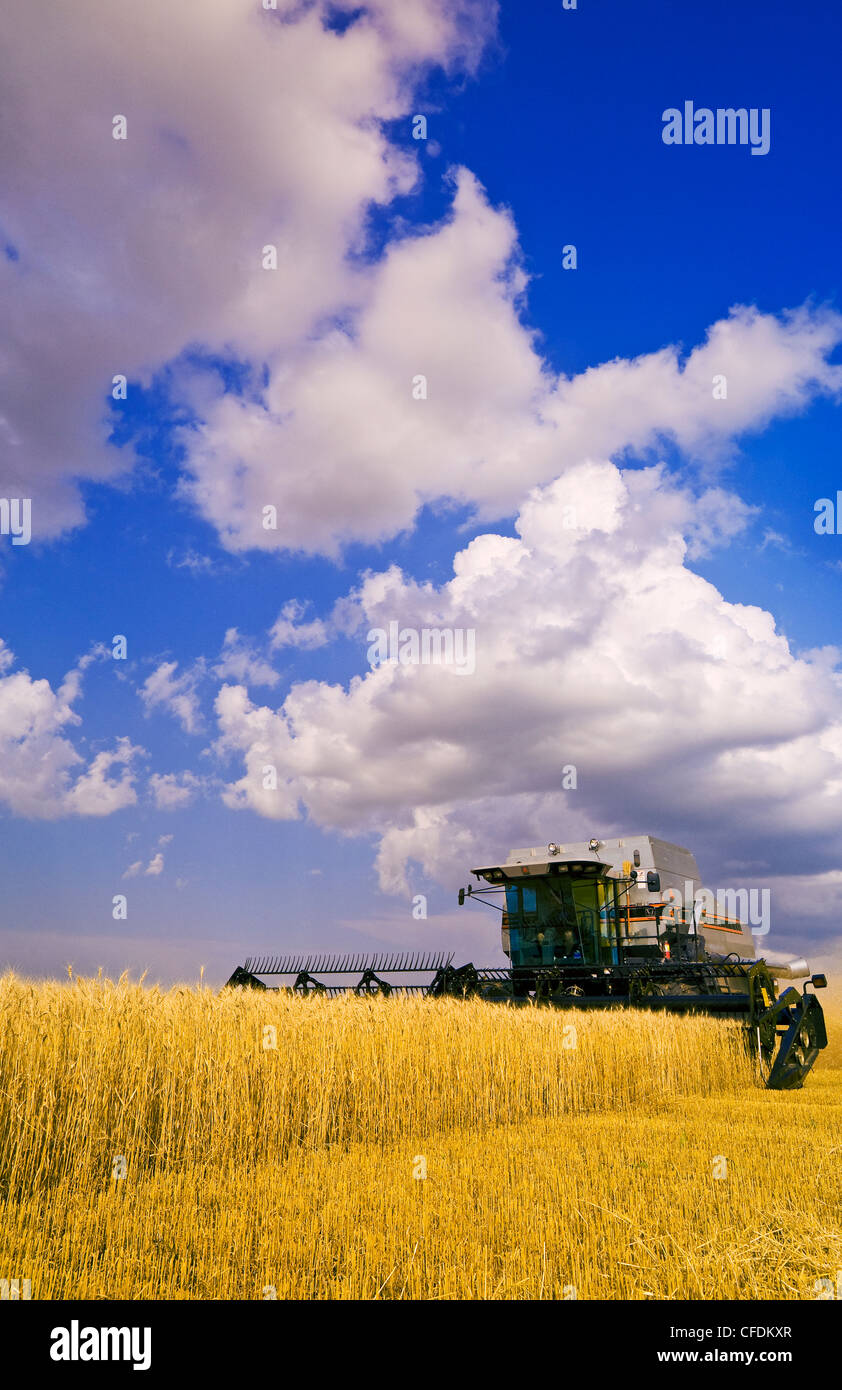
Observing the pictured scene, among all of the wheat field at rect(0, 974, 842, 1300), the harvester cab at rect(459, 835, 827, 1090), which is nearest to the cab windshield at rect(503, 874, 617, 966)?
the harvester cab at rect(459, 835, 827, 1090)

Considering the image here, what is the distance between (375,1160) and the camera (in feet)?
24.4

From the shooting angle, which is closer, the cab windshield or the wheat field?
the wheat field

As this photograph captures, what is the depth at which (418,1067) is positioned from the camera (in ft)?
30.9

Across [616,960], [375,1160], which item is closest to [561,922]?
[616,960]

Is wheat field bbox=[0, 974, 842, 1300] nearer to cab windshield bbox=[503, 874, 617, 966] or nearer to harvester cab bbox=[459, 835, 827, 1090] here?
harvester cab bbox=[459, 835, 827, 1090]

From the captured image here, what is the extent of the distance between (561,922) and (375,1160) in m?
10.0

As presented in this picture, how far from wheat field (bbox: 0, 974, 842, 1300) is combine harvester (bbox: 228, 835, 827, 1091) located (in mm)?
2224

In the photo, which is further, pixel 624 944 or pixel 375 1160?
pixel 624 944

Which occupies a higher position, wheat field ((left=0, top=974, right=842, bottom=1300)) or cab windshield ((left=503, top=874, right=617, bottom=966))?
cab windshield ((left=503, top=874, right=617, bottom=966))

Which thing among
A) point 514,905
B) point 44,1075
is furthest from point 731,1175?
point 514,905

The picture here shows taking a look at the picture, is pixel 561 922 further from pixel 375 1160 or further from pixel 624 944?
pixel 375 1160

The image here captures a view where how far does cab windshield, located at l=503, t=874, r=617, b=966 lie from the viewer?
16.6 metres
